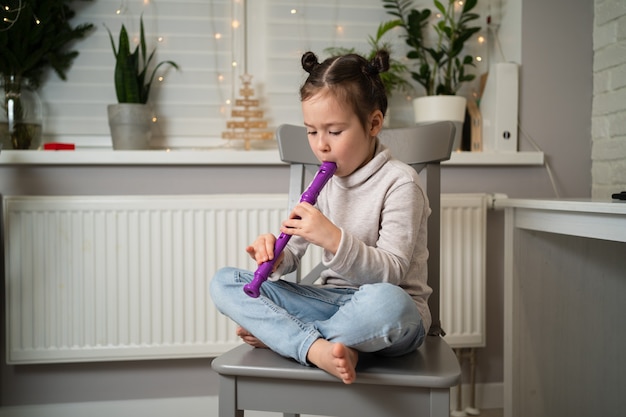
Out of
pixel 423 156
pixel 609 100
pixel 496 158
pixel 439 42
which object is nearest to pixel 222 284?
pixel 423 156

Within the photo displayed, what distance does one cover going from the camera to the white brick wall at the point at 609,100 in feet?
5.77

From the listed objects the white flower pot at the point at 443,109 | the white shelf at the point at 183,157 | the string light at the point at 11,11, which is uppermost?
the string light at the point at 11,11

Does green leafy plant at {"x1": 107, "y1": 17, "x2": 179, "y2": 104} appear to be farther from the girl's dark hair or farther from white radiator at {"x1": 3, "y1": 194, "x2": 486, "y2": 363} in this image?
the girl's dark hair

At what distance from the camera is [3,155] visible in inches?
66.8

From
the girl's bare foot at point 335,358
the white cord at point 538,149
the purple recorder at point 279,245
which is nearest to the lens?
the girl's bare foot at point 335,358

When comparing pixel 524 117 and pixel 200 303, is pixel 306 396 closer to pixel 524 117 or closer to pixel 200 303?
pixel 200 303

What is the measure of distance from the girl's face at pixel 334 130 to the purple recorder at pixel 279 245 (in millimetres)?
26

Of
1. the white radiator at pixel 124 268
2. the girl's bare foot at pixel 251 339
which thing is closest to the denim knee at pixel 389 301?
the girl's bare foot at pixel 251 339

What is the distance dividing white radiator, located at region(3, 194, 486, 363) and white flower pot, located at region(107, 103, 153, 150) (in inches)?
7.3

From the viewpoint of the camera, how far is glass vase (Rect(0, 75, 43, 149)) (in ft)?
5.67

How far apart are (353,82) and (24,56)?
1151 mm

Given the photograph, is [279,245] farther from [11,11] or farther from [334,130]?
[11,11]

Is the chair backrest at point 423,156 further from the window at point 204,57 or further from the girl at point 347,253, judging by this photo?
the window at point 204,57

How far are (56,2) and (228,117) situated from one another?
0.60 metres
